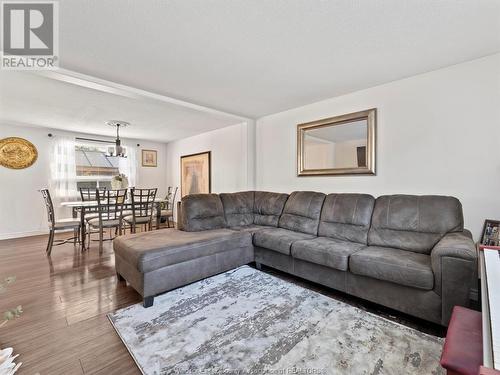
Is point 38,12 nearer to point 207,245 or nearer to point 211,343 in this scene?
point 207,245

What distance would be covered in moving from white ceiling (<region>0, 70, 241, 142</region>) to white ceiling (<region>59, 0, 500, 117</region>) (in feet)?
2.02

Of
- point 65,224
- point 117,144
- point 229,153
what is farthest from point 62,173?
point 229,153

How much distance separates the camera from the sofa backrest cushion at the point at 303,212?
10.2ft

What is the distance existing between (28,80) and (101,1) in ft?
6.35

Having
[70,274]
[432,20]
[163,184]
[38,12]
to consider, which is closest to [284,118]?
[432,20]

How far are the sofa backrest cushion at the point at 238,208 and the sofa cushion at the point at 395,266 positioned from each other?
1.84 meters

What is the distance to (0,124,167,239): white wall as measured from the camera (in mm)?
4652

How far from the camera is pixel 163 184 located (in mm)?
6945

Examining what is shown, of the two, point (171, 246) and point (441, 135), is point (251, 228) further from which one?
point (441, 135)

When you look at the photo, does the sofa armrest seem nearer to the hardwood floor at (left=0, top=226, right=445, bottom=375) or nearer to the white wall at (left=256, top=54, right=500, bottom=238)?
the hardwood floor at (left=0, top=226, right=445, bottom=375)

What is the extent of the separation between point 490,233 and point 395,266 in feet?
3.28

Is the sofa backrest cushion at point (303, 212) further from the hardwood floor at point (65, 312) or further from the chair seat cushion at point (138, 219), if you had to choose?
the chair seat cushion at point (138, 219)

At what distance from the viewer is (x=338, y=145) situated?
3.30m

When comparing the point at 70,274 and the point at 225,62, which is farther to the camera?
the point at 70,274
